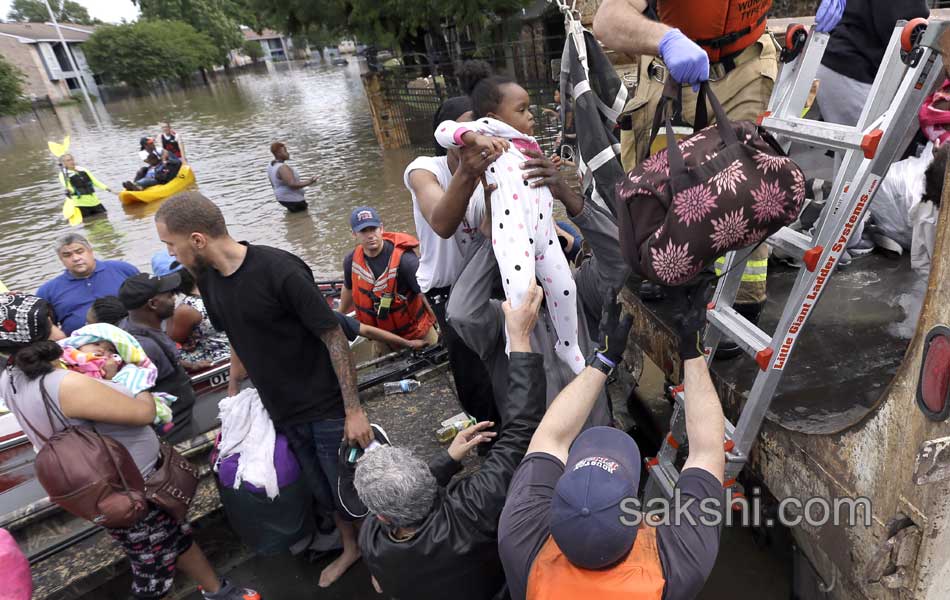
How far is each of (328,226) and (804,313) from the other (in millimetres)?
10263

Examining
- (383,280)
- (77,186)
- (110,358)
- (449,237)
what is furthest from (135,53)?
(449,237)

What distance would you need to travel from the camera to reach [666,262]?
1.56 metres

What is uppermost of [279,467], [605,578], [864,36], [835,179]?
[864,36]

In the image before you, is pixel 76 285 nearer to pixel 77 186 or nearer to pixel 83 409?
pixel 83 409

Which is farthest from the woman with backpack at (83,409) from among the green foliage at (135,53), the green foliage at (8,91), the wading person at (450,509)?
the green foliage at (135,53)

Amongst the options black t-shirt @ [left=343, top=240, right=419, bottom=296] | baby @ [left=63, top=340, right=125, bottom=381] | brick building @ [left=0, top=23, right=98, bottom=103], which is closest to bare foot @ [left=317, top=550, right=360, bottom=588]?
baby @ [left=63, top=340, right=125, bottom=381]

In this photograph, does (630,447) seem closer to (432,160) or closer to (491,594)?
(491,594)

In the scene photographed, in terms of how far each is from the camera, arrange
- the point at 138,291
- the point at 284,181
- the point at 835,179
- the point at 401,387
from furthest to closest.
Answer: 1. the point at 284,181
2. the point at 401,387
3. the point at 138,291
4. the point at 835,179

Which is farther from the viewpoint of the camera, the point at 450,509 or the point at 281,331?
the point at 281,331

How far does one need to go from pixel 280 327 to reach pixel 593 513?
1.76 m

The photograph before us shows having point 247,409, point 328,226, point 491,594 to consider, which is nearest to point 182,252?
point 247,409

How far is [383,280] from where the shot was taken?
4.22 meters

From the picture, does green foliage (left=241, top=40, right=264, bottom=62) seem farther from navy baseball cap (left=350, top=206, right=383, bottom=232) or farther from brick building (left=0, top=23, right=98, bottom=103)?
navy baseball cap (left=350, top=206, right=383, bottom=232)

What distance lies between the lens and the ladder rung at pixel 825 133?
4.91 ft
